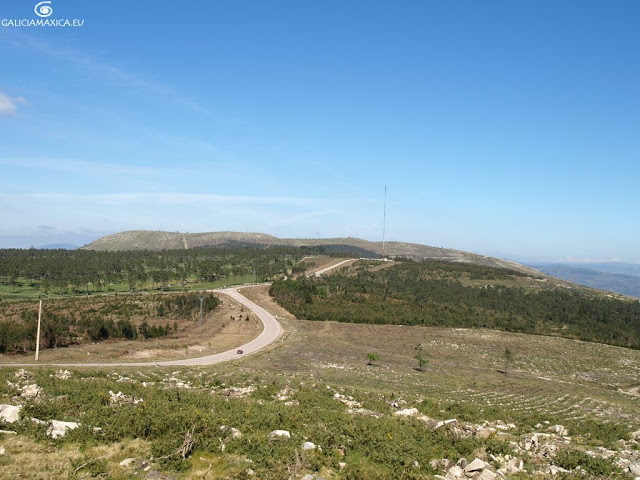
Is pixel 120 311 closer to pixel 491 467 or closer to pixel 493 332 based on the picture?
pixel 493 332

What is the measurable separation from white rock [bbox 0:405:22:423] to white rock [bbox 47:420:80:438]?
51.3 inches

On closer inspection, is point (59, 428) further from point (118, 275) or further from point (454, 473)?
point (118, 275)

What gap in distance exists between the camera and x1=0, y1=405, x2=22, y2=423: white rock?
13486 millimetres

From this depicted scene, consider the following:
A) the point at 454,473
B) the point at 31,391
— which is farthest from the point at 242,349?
the point at 454,473

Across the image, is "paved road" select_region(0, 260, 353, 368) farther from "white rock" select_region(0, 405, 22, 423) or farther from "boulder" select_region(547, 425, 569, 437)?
"boulder" select_region(547, 425, 569, 437)

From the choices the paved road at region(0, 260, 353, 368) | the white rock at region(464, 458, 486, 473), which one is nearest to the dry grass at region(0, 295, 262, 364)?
the paved road at region(0, 260, 353, 368)

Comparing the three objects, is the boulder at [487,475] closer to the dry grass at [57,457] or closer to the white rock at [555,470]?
the white rock at [555,470]

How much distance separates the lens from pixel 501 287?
400 ft

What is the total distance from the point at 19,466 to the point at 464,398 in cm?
2802

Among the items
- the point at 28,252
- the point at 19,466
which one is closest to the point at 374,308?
the point at 19,466

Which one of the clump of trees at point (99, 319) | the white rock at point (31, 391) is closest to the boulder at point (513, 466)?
the white rock at point (31, 391)

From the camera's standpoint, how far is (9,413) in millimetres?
13812

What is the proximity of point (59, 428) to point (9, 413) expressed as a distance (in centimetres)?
221

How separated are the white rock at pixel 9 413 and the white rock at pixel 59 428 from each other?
1.30m
